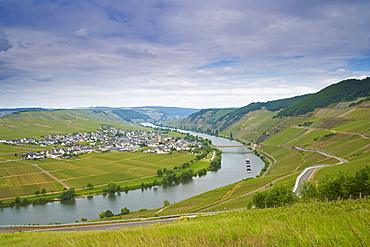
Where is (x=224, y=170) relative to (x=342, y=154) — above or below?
below

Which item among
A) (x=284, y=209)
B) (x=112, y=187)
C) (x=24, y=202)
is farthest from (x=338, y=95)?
(x=24, y=202)

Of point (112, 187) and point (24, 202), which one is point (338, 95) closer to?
point (112, 187)

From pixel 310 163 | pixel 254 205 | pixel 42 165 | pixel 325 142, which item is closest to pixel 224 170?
pixel 310 163

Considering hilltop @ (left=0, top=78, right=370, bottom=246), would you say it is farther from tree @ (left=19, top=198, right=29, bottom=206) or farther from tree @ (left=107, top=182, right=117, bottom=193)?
tree @ (left=19, top=198, right=29, bottom=206)

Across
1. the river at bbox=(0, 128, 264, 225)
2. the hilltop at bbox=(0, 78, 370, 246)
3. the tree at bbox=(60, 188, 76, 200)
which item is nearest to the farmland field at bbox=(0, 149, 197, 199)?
the tree at bbox=(60, 188, 76, 200)

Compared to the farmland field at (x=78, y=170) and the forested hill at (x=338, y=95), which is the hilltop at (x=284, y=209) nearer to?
the forested hill at (x=338, y=95)

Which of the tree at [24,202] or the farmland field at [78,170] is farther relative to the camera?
the farmland field at [78,170]

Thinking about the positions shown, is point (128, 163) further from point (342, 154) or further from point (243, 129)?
point (243, 129)

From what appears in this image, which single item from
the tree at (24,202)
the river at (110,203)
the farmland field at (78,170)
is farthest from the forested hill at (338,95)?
the tree at (24,202)
